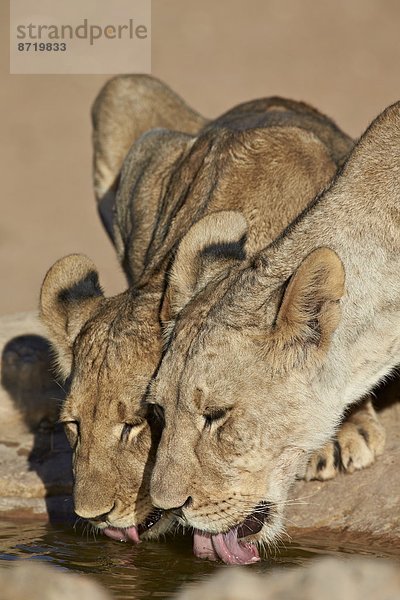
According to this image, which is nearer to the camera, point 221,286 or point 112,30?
point 221,286

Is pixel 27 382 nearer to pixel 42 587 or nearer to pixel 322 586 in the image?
pixel 42 587

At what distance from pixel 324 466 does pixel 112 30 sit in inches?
415

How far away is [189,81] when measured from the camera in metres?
21.0

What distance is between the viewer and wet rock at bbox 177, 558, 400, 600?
4543mm

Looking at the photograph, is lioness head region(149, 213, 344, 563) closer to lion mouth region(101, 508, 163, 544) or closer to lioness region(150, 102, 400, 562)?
lioness region(150, 102, 400, 562)

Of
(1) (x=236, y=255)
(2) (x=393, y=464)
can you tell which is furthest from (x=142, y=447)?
(2) (x=393, y=464)

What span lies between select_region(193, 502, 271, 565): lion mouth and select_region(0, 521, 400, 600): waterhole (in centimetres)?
5

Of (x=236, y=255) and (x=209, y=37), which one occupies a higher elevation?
(x=209, y=37)

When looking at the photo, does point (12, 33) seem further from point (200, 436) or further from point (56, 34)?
point (200, 436)

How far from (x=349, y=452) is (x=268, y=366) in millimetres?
1435

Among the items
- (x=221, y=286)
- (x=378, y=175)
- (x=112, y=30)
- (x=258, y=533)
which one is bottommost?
(x=258, y=533)

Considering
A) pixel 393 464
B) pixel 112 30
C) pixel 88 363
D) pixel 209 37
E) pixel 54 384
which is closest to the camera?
pixel 88 363

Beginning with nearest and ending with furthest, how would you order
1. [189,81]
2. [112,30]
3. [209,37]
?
[112,30]
[189,81]
[209,37]

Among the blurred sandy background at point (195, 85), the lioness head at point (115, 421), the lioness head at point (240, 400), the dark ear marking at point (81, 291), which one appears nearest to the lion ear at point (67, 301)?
the dark ear marking at point (81, 291)
